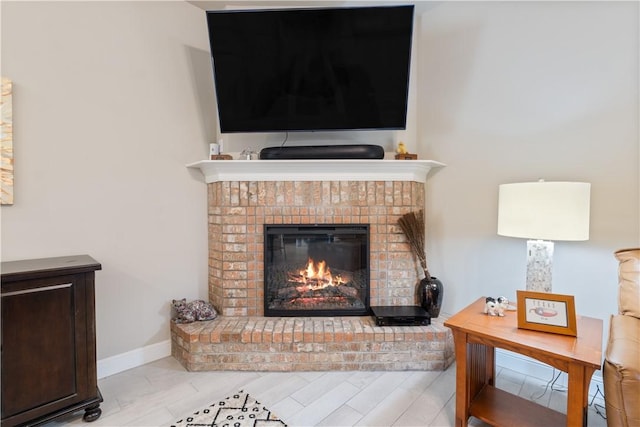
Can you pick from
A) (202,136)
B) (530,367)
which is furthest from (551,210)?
(202,136)

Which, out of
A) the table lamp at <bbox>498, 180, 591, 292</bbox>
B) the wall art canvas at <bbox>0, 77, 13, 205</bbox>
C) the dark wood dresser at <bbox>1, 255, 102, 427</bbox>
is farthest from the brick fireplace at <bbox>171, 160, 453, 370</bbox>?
the wall art canvas at <bbox>0, 77, 13, 205</bbox>

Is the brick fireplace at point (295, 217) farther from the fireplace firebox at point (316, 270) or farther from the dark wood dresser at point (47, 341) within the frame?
the dark wood dresser at point (47, 341)

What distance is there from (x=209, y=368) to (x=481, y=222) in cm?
221

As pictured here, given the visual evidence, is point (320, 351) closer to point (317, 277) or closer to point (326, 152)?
point (317, 277)

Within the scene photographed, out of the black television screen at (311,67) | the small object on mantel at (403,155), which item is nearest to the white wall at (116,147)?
the black television screen at (311,67)

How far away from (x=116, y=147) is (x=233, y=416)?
1.86 meters

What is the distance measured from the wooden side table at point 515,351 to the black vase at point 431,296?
1.63ft

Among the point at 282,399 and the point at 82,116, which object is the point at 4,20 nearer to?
the point at 82,116

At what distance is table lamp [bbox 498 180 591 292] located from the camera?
4.83ft

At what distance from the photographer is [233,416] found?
5.42 feet

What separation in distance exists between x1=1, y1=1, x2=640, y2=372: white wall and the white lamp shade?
20.4 inches

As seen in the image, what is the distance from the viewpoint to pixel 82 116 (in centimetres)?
197

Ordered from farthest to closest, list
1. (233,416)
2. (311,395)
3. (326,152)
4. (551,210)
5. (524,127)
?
(326,152) < (524,127) < (311,395) < (233,416) < (551,210)

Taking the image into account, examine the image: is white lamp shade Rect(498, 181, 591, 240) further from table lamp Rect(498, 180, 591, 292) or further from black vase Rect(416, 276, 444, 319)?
black vase Rect(416, 276, 444, 319)
